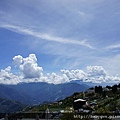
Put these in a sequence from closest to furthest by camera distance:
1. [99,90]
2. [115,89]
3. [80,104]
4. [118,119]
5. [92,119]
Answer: [118,119] < [92,119] < [80,104] < [115,89] < [99,90]

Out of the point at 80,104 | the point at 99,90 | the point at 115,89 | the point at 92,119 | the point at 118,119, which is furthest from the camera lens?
the point at 99,90

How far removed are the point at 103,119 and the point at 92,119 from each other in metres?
2.32

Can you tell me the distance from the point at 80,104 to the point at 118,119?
255ft

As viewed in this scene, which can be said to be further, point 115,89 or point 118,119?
point 115,89

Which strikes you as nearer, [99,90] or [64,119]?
[64,119]

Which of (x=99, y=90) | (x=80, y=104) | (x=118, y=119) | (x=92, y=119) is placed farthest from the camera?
(x=99, y=90)

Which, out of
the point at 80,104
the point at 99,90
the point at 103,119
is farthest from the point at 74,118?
the point at 99,90

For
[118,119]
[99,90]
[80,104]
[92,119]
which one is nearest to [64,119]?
[92,119]

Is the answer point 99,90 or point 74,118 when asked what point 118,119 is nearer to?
point 74,118

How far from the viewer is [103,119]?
50.4 metres

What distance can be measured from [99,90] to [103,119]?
14456 cm

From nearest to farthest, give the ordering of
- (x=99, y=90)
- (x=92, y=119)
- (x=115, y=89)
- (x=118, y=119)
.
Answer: (x=118, y=119)
(x=92, y=119)
(x=115, y=89)
(x=99, y=90)

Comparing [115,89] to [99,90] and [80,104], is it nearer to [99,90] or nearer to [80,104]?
[99,90]

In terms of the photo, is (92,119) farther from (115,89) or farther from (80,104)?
(115,89)
